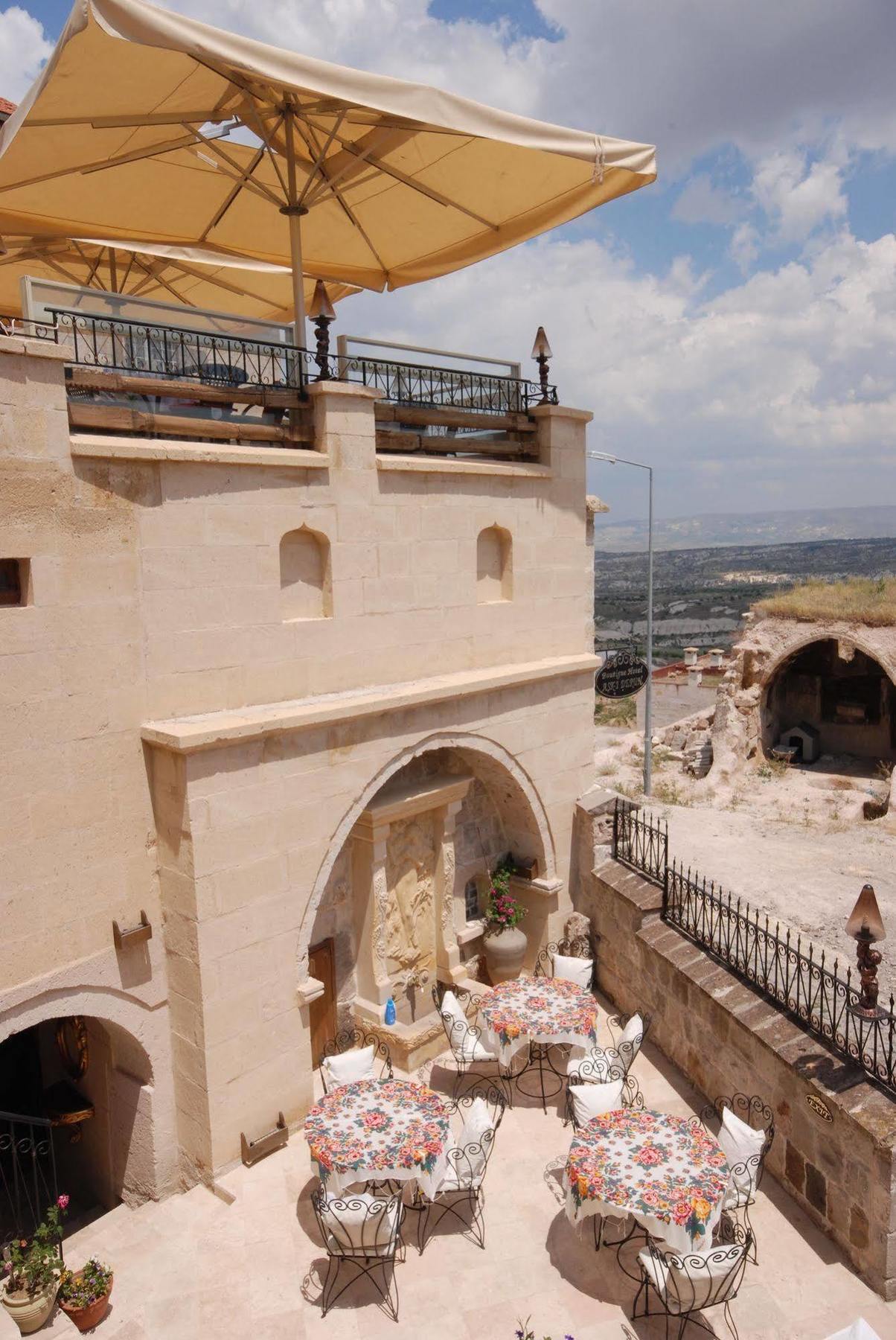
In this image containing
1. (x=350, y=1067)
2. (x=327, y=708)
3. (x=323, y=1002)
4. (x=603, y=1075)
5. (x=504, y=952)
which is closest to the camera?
(x=327, y=708)

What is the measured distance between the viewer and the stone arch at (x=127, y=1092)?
296 inches

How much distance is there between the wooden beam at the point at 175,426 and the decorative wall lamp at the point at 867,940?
21.4 ft

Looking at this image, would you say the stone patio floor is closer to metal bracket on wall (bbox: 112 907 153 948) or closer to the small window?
metal bracket on wall (bbox: 112 907 153 948)

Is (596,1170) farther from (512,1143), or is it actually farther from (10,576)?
(10,576)

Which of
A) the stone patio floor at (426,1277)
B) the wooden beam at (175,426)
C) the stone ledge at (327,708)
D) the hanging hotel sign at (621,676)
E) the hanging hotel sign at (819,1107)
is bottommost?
the stone patio floor at (426,1277)

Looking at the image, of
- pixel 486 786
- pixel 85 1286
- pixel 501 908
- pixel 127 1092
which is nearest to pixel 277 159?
pixel 486 786

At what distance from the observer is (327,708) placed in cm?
840

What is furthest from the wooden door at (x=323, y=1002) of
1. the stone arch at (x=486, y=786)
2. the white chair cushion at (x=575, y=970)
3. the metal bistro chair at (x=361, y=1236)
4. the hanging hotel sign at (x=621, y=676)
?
the hanging hotel sign at (x=621, y=676)

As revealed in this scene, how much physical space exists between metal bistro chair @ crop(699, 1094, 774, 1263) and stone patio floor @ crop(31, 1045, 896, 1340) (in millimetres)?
414

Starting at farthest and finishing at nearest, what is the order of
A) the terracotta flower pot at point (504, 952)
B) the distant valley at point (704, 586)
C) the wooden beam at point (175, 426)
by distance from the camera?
the distant valley at point (704, 586), the terracotta flower pot at point (504, 952), the wooden beam at point (175, 426)

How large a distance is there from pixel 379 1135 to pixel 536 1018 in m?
2.37

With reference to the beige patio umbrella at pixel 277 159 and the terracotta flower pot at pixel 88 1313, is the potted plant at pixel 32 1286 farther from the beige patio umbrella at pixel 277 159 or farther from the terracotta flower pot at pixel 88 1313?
the beige patio umbrella at pixel 277 159

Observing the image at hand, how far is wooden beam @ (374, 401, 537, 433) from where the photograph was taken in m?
9.48

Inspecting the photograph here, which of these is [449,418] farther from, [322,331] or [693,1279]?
[693,1279]
